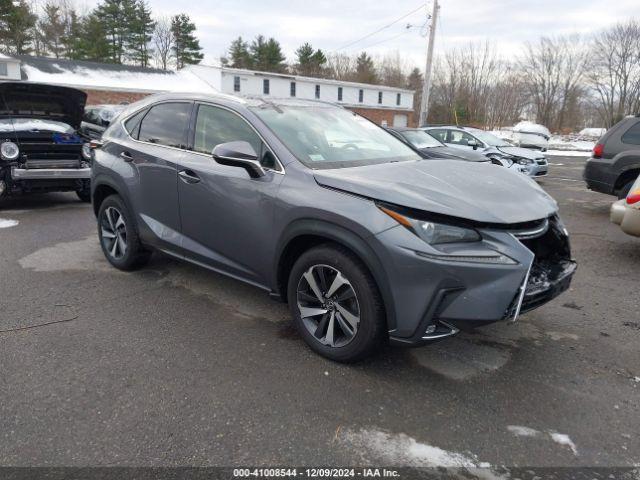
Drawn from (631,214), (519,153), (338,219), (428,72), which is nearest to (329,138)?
(338,219)

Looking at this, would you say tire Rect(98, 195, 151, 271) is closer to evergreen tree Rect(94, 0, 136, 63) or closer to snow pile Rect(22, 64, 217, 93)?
snow pile Rect(22, 64, 217, 93)

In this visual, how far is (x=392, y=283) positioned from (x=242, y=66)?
64.7 meters

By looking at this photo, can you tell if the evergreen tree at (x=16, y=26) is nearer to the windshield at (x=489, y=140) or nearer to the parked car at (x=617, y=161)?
the windshield at (x=489, y=140)

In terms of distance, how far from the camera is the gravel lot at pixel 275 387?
2387 mm

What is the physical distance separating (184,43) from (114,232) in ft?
197

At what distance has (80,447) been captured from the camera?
7.78 ft

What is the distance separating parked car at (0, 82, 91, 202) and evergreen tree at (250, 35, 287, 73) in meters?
56.3

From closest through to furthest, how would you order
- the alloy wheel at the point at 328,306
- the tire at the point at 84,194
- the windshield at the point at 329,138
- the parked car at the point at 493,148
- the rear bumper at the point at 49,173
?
1. the alloy wheel at the point at 328,306
2. the windshield at the point at 329,138
3. the rear bumper at the point at 49,173
4. the tire at the point at 84,194
5. the parked car at the point at 493,148

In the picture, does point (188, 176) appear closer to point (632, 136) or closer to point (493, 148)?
point (632, 136)

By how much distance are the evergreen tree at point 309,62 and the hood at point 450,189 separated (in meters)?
64.8

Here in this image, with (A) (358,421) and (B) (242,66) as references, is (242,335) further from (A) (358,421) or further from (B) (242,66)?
(B) (242,66)

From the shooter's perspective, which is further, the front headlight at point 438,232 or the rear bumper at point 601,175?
the rear bumper at point 601,175

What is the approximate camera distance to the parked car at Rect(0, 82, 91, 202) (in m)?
7.27

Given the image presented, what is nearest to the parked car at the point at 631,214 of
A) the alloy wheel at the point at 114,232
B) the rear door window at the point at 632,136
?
the rear door window at the point at 632,136
